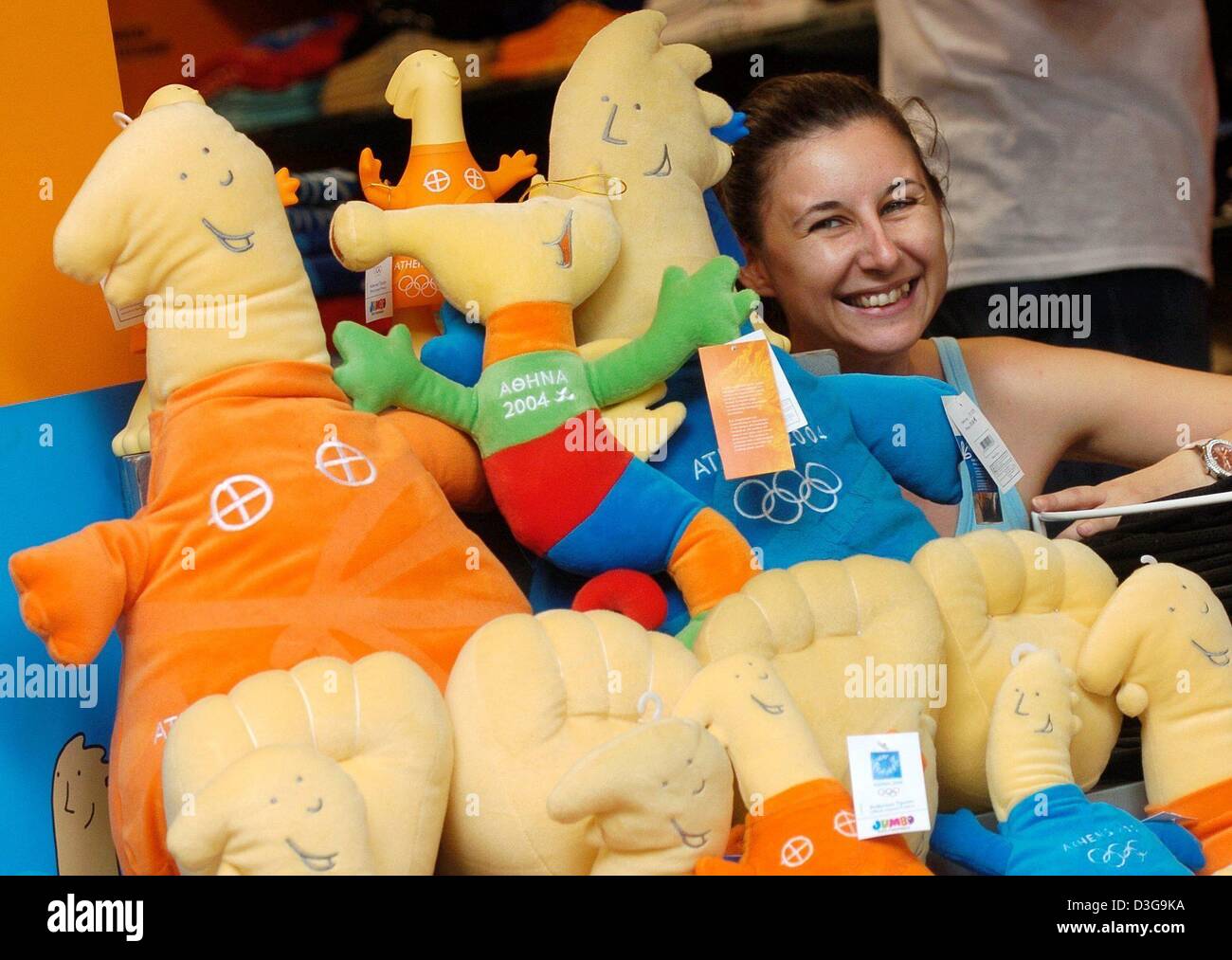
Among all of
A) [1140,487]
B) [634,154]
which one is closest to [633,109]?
[634,154]

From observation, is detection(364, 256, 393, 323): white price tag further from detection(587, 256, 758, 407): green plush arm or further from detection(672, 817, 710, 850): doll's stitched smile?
detection(672, 817, 710, 850): doll's stitched smile

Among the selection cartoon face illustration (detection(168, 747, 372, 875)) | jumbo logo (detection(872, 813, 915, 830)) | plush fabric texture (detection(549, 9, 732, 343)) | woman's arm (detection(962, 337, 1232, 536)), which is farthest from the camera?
woman's arm (detection(962, 337, 1232, 536))

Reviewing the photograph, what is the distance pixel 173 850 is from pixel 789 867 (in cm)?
39

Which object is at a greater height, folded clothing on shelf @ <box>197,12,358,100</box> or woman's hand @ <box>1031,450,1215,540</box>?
folded clothing on shelf @ <box>197,12,358,100</box>

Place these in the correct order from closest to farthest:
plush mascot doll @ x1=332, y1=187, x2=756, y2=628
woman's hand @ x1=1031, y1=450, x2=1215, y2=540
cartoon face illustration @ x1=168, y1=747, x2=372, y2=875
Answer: cartoon face illustration @ x1=168, y1=747, x2=372, y2=875 < plush mascot doll @ x1=332, y1=187, x2=756, y2=628 < woman's hand @ x1=1031, y1=450, x2=1215, y2=540

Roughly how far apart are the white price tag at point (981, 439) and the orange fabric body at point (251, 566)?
0.46m

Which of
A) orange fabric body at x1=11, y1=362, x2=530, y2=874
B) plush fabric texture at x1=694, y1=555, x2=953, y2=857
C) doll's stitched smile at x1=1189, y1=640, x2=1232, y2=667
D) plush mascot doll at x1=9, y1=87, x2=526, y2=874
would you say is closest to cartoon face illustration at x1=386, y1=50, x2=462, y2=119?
plush mascot doll at x1=9, y1=87, x2=526, y2=874

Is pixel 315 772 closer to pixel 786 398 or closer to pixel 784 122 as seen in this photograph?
pixel 786 398

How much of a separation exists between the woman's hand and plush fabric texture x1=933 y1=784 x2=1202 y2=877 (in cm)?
41

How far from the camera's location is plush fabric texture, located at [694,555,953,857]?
1031 millimetres

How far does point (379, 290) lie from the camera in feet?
4.30

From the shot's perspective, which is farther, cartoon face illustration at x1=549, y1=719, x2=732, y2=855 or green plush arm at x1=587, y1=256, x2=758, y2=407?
green plush arm at x1=587, y1=256, x2=758, y2=407

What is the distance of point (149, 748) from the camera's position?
3.22 ft
